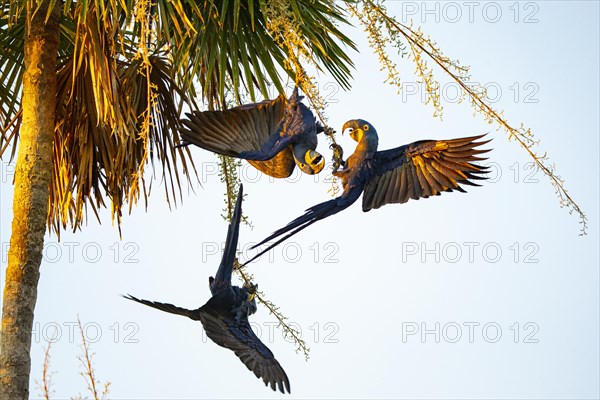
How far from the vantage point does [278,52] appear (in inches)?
147

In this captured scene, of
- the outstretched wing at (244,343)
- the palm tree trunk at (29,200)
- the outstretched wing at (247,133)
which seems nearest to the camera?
the outstretched wing at (244,343)

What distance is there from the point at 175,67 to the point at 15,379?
1.28 m

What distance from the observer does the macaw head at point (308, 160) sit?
2766 millimetres

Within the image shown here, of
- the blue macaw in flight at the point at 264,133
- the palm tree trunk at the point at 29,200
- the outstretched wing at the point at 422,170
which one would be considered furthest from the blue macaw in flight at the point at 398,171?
the palm tree trunk at the point at 29,200

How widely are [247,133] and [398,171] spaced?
454 millimetres

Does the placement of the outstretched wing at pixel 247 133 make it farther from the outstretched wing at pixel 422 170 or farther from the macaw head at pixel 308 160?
the outstretched wing at pixel 422 170

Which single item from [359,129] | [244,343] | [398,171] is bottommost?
[244,343]

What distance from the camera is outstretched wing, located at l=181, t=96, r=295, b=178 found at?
2869 millimetres

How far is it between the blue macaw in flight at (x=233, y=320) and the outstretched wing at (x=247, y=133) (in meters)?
0.16

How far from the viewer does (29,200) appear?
3.63 meters

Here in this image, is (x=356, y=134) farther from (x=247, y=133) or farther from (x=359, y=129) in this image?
(x=247, y=133)

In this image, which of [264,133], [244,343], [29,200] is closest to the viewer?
[244,343]

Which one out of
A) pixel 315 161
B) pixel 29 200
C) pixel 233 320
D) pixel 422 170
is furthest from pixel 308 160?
pixel 29 200

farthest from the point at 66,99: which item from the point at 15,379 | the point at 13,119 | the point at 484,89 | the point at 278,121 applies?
the point at 484,89
